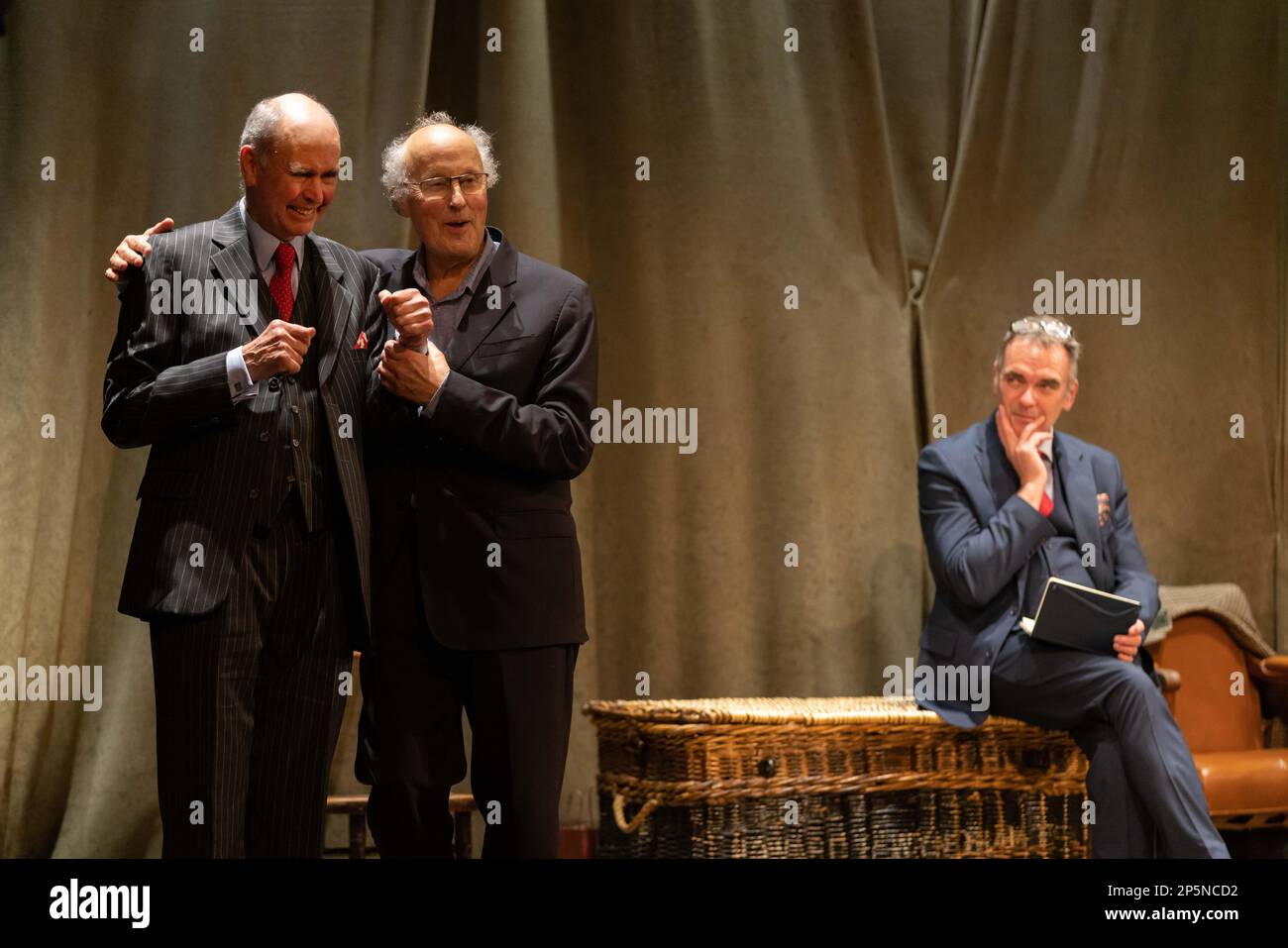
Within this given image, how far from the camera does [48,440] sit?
14.0ft

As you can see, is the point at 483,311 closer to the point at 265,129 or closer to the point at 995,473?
the point at 265,129

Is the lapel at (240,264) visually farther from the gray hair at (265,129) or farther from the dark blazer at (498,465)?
the dark blazer at (498,465)

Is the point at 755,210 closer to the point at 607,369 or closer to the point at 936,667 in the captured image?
the point at 607,369

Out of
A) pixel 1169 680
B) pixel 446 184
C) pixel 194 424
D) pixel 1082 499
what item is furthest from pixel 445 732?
pixel 1169 680

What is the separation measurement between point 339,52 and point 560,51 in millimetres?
749

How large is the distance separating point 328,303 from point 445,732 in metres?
0.87

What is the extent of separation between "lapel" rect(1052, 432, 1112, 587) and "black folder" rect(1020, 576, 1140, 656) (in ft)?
0.66

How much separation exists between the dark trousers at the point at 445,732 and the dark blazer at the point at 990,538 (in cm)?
142

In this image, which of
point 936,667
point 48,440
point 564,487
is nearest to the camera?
point 564,487

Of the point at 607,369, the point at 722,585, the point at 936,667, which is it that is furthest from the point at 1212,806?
the point at 607,369

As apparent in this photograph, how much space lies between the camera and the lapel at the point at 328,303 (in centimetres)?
261

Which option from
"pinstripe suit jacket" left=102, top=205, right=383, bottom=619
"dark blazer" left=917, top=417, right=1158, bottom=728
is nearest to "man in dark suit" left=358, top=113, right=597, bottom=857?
"pinstripe suit jacket" left=102, top=205, right=383, bottom=619

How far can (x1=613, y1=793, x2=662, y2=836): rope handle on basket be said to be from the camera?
3.65 m

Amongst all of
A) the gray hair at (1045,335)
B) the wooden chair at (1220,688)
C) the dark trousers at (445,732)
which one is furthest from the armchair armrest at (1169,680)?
the dark trousers at (445,732)
